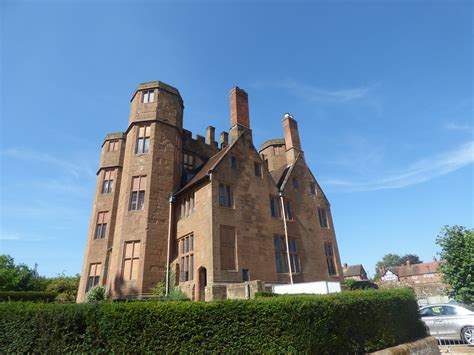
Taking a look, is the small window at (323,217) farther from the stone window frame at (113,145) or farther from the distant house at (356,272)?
the distant house at (356,272)

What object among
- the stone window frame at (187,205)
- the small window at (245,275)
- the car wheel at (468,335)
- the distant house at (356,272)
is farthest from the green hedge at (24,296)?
the distant house at (356,272)

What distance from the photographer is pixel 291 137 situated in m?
31.0

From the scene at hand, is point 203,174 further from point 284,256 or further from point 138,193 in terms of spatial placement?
point 284,256

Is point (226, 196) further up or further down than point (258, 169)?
further down

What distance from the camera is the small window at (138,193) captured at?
71.9 ft

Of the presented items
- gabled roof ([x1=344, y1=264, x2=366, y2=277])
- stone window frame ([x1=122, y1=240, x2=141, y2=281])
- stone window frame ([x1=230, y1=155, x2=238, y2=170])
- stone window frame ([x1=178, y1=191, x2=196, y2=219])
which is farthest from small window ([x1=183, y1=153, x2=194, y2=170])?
gabled roof ([x1=344, y1=264, x2=366, y2=277])

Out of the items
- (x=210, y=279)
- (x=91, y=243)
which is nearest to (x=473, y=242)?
(x=210, y=279)

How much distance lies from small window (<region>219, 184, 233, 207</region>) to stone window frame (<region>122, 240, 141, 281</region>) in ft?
22.8

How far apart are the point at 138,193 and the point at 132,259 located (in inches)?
203

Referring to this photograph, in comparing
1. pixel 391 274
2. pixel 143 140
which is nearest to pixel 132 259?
pixel 143 140

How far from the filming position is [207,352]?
25.0 ft

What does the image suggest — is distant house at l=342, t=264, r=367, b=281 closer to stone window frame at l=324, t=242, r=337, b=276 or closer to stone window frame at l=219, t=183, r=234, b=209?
stone window frame at l=324, t=242, r=337, b=276

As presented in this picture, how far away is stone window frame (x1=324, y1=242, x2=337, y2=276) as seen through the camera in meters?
27.0

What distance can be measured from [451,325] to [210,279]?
12.7m
